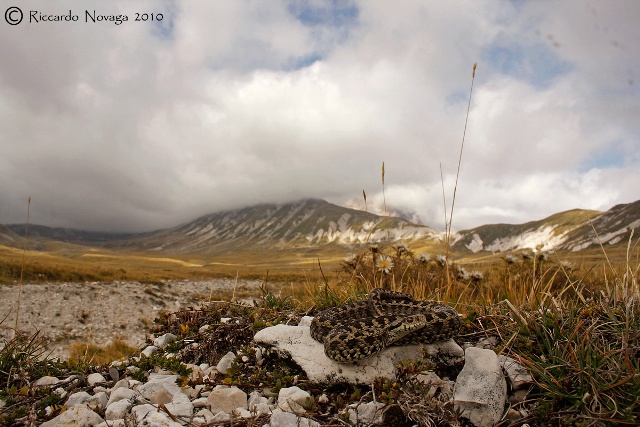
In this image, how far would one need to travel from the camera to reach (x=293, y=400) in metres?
4.12

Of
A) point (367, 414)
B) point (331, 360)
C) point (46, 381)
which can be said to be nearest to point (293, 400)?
point (331, 360)

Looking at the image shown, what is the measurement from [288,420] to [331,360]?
0.98m

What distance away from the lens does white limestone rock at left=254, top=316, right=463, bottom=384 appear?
14.5 feet

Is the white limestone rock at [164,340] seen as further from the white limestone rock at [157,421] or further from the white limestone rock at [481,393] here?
the white limestone rock at [481,393]

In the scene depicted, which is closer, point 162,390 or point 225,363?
point 162,390

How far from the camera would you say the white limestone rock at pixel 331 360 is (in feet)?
14.5

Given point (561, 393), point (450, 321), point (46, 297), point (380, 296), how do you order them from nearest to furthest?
point (561, 393) → point (450, 321) → point (380, 296) → point (46, 297)

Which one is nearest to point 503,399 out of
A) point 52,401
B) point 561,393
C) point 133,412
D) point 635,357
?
point 561,393

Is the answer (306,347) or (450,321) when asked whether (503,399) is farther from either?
(306,347)

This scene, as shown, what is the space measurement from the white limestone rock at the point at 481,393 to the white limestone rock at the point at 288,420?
148cm

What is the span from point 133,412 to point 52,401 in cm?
131

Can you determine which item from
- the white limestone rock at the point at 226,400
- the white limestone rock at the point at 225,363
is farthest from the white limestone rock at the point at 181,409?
the white limestone rock at the point at 225,363

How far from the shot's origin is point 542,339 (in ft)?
14.9

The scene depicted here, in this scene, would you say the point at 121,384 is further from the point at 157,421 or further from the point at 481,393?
the point at 481,393
